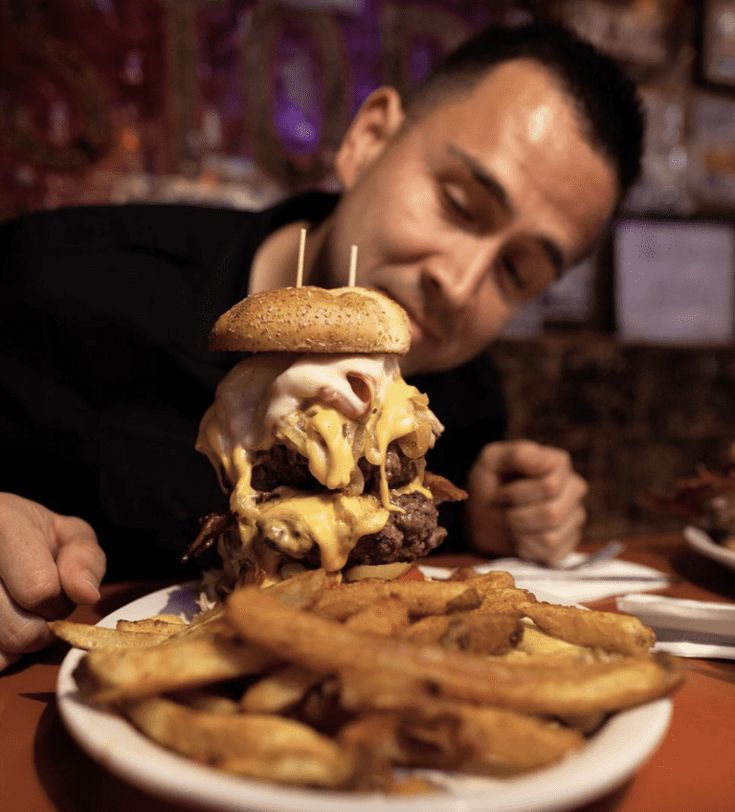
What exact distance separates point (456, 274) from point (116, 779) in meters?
1.58

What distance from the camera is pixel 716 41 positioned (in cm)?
542

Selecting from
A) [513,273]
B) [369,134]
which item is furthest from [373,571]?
[369,134]

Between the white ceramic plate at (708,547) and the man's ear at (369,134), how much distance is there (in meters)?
1.53

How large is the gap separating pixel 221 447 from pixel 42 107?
294cm

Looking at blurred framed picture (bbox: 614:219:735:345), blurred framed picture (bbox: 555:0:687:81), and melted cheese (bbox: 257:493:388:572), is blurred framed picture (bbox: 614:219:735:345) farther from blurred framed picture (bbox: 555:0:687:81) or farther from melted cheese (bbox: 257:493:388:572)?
melted cheese (bbox: 257:493:388:572)

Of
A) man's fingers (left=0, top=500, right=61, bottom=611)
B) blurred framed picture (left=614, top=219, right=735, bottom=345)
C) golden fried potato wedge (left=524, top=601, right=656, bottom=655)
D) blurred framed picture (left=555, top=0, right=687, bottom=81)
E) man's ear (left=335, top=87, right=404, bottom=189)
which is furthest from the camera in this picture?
blurred framed picture (left=614, top=219, right=735, bottom=345)

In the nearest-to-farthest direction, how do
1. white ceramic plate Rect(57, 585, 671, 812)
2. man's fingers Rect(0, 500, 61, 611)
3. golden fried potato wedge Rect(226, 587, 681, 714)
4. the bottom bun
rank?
white ceramic plate Rect(57, 585, 671, 812)
golden fried potato wedge Rect(226, 587, 681, 714)
man's fingers Rect(0, 500, 61, 611)
the bottom bun

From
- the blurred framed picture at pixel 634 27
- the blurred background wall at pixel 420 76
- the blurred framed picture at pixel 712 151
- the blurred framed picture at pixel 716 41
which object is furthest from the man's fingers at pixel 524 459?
the blurred framed picture at pixel 716 41

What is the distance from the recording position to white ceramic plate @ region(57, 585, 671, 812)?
61 centimetres

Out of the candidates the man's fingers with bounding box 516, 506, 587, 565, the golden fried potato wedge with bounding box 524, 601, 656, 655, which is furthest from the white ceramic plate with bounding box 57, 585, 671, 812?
the man's fingers with bounding box 516, 506, 587, 565

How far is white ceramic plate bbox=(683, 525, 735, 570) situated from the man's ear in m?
1.53

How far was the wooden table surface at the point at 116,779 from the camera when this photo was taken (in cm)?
81

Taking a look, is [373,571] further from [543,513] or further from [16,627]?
[543,513]

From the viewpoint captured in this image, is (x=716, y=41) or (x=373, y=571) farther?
(x=716, y=41)
